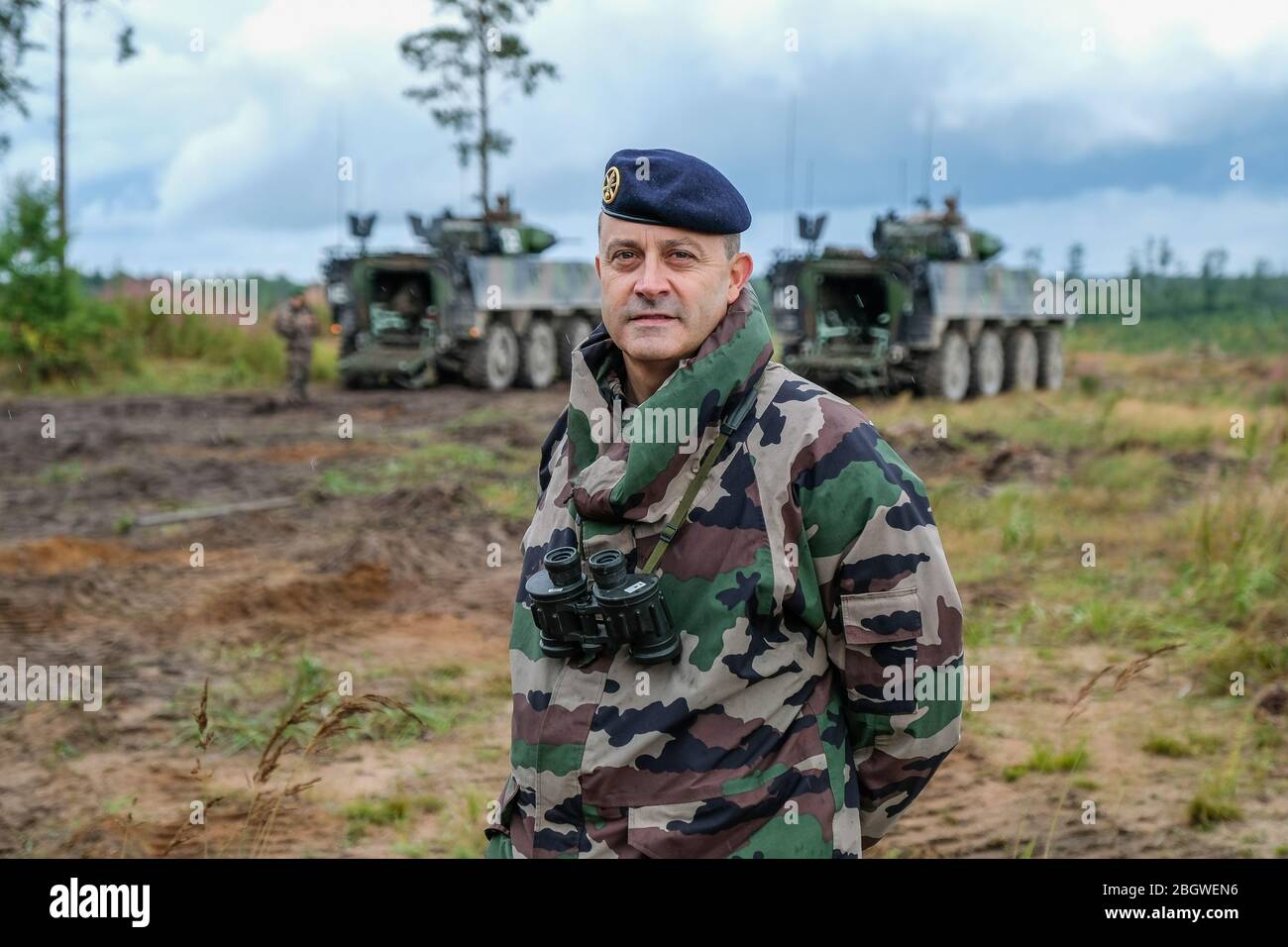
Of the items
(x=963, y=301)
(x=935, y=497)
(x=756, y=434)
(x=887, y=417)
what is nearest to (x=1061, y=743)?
(x=756, y=434)

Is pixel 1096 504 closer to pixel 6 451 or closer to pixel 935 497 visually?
pixel 935 497

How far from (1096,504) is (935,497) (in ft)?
4.02


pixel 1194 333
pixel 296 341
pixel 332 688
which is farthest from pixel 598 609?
pixel 1194 333

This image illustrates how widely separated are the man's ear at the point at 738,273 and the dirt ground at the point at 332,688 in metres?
1.63

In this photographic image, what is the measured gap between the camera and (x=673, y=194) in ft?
7.23

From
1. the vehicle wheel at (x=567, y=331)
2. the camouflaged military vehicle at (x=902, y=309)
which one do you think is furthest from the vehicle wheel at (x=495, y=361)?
the camouflaged military vehicle at (x=902, y=309)

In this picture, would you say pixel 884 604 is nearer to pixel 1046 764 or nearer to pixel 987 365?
pixel 1046 764

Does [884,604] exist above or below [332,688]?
above

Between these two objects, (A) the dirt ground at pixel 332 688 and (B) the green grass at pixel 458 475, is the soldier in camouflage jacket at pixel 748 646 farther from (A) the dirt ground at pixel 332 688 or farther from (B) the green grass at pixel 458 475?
(B) the green grass at pixel 458 475

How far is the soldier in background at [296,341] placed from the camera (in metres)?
17.4

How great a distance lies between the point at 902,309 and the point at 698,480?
16.0m

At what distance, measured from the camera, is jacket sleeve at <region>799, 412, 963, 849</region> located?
6.94 feet

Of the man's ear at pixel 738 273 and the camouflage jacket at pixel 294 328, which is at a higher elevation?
the camouflage jacket at pixel 294 328

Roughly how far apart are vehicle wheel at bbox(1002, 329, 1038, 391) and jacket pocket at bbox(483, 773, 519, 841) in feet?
64.2
